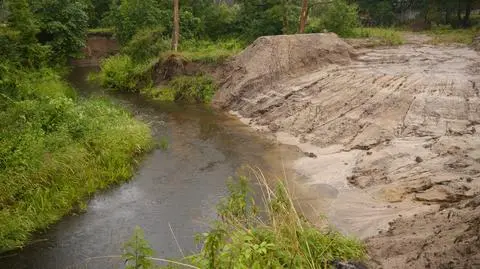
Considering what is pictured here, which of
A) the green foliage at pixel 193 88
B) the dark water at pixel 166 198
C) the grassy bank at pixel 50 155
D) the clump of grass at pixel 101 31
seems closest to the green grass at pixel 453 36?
the green foliage at pixel 193 88

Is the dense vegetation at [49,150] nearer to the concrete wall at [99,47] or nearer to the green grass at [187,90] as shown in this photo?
the green grass at [187,90]

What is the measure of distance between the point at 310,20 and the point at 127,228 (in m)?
17.7

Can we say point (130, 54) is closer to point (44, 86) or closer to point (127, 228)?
point (44, 86)

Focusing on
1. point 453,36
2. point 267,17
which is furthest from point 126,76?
point 453,36

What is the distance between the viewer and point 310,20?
2302 centimetres

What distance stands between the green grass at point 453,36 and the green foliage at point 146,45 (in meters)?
13.0

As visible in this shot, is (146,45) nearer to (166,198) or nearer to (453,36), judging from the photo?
(166,198)

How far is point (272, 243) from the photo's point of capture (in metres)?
5.74

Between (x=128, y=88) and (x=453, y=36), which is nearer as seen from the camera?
(x=128, y=88)

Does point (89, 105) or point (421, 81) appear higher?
point (421, 81)

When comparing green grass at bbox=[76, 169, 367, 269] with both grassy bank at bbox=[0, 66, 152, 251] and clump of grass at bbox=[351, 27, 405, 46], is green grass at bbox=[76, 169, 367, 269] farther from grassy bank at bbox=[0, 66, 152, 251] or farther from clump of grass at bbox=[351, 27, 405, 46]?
clump of grass at bbox=[351, 27, 405, 46]

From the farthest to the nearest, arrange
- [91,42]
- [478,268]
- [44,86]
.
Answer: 1. [91,42]
2. [44,86]
3. [478,268]

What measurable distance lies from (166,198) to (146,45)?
1337 centimetres

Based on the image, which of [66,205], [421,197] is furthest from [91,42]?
[421,197]
